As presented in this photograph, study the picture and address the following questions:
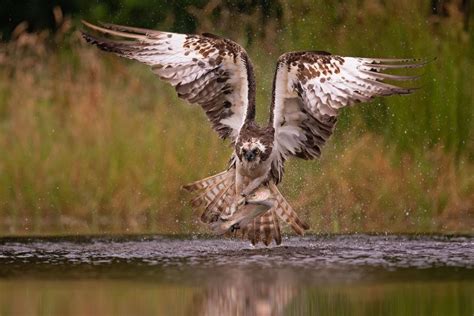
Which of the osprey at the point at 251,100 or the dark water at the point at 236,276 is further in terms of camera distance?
the osprey at the point at 251,100

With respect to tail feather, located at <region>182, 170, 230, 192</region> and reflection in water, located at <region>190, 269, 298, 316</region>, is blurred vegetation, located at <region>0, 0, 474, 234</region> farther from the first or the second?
reflection in water, located at <region>190, 269, 298, 316</region>

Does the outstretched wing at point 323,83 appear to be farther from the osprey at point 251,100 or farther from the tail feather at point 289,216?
the tail feather at point 289,216

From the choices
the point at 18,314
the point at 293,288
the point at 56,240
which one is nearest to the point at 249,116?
the point at 56,240

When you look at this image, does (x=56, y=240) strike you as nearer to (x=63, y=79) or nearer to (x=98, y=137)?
(x=98, y=137)

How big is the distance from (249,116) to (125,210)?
237 cm

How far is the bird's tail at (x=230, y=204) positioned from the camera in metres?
12.7

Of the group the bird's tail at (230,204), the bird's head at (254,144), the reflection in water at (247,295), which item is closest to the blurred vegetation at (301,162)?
the bird's tail at (230,204)

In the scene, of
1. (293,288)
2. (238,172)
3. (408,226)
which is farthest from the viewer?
(408,226)

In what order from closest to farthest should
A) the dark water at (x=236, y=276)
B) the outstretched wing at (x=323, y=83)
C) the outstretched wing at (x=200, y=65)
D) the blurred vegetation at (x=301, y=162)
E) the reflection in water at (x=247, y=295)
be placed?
the reflection in water at (x=247, y=295) → the dark water at (x=236, y=276) → the outstretched wing at (x=323, y=83) → the outstretched wing at (x=200, y=65) → the blurred vegetation at (x=301, y=162)

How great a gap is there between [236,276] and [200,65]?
2.34m

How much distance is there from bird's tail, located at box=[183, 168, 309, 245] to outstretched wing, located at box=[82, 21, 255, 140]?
536 millimetres

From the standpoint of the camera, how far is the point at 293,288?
418 inches

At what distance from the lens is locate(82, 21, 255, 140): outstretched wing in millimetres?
12852

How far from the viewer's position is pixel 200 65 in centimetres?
1297
